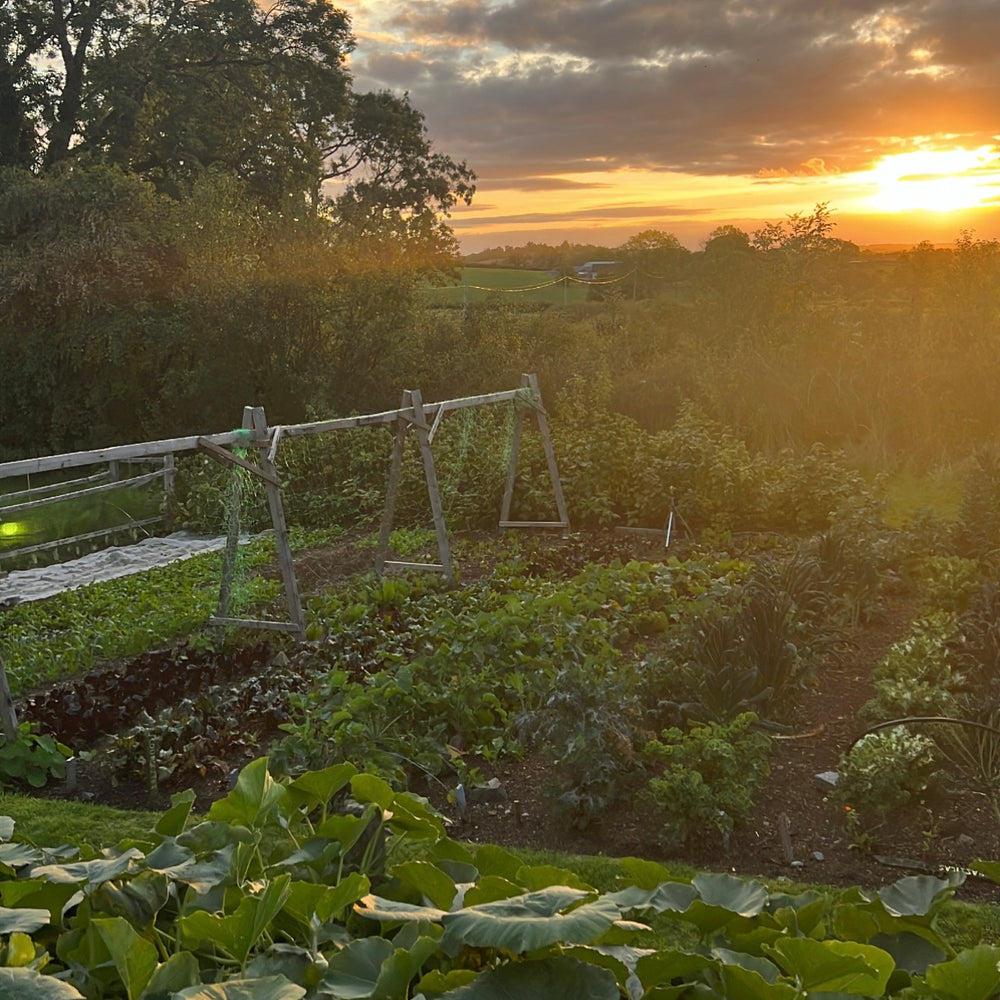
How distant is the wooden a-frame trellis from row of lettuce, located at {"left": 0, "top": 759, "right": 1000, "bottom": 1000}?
5.81 m

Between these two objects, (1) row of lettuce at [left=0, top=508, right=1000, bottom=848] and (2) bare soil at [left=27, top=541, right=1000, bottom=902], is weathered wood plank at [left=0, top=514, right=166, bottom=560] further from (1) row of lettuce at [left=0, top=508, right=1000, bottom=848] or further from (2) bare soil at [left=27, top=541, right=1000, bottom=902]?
(2) bare soil at [left=27, top=541, right=1000, bottom=902]

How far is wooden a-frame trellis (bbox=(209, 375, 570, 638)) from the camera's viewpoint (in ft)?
23.9

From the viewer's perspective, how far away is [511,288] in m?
32.1

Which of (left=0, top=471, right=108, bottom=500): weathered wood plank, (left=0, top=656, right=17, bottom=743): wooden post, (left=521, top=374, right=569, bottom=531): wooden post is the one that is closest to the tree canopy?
(left=0, top=471, right=108, bottom=500): weathered wood plank

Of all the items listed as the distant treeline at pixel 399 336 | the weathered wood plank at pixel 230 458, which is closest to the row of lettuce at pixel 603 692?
the weathered wood plank at pixel 230 458

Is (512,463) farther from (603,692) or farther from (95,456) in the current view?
(603,692)

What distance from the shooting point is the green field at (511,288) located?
24.6 m

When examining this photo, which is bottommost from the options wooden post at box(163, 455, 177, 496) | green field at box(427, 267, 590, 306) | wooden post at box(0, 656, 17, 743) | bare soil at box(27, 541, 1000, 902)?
bare soil at box(27, 541, 1000, 902)

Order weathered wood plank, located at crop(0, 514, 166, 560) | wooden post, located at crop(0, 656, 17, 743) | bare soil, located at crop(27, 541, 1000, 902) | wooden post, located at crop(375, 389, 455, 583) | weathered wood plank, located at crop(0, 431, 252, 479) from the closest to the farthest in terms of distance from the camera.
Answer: bare soil, located at crop(27, 541, 1000, 902) < wooden post, located at crop(0, 656, 17, 743) < weathered wood plank, located at crop(0, 431, 252, 479) < wooden post, located at crop(375, 389, 455, 583) < weathered wood plank, located at crop(0, 514, 166, 560)

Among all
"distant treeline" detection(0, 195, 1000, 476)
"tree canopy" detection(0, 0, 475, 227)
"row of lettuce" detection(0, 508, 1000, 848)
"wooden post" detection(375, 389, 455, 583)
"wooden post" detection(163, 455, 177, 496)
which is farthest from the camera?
"tree canopy" detection(0, 0, 475, 227)

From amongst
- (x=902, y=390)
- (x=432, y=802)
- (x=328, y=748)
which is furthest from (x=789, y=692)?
(x=902, y=390)

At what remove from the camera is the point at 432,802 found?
4.65 m

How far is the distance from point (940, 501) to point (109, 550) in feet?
30.0

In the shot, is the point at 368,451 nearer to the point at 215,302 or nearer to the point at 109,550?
the point at 109,550
